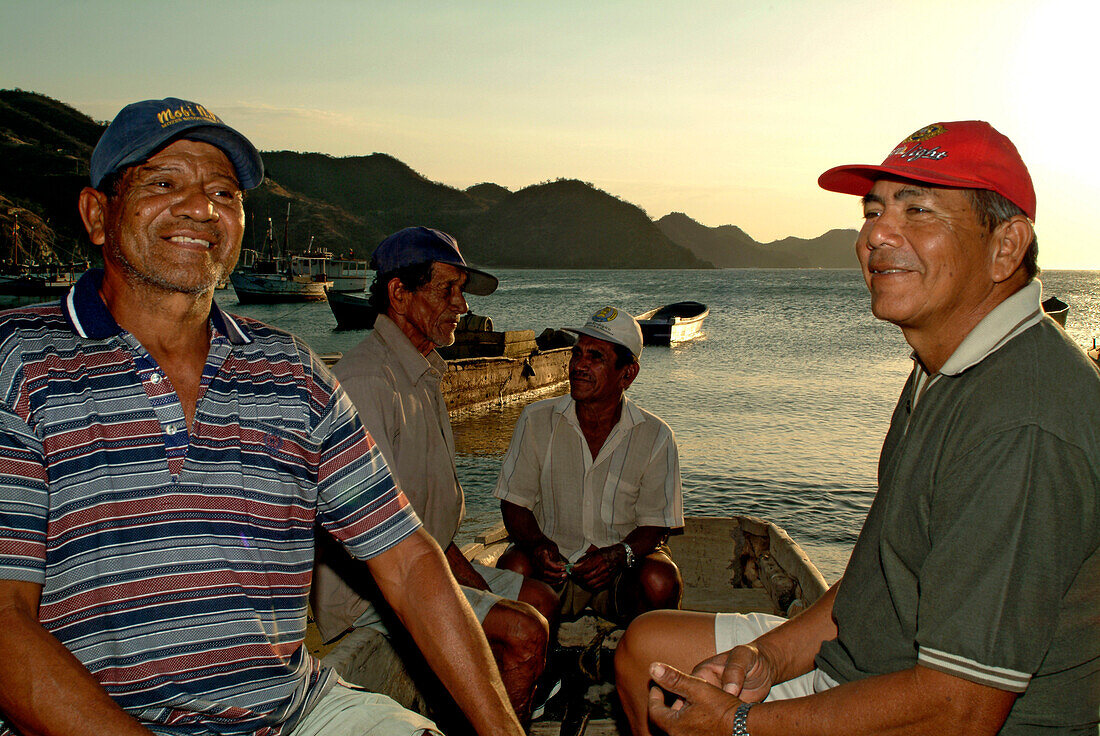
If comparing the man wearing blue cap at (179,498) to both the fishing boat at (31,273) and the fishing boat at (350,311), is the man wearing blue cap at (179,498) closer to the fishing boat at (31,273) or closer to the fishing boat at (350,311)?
the fishing boat at (31,273)

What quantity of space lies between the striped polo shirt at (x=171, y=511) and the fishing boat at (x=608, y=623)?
0.86 metres

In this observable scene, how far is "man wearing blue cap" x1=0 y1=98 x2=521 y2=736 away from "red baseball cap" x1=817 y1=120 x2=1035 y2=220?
64.7 inches

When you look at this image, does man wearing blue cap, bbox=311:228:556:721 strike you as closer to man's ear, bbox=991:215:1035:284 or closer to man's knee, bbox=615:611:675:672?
man's knee, bbox=615:611:675:672

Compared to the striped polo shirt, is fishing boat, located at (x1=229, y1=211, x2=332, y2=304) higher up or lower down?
lower down

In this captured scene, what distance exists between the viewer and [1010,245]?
187 cm

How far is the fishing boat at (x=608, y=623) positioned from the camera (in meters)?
2.86

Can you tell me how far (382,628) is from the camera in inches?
115

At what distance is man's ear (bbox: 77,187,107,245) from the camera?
1.90 metres

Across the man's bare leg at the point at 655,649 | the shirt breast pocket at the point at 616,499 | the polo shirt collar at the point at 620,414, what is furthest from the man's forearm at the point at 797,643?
the polo shirt collar at the point at 620,414

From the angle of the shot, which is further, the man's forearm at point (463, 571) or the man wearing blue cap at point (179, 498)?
the man's forearm at point (463, 571)

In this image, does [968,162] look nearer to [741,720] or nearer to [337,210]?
[741,720]

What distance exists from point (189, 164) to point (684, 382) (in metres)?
22.3

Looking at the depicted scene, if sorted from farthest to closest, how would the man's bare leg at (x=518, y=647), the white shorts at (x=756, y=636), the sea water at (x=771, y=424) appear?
1. the sea water at (x=771, y=424)
2. the man's bare leg at (x=518, y=647)
3. the white shorts at (x=756, y=636)

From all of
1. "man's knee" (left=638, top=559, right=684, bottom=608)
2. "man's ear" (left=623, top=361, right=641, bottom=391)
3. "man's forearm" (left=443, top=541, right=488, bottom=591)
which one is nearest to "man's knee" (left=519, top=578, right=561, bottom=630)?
"man's forearm" (left=443, top=541, right=488, bottom=591)
